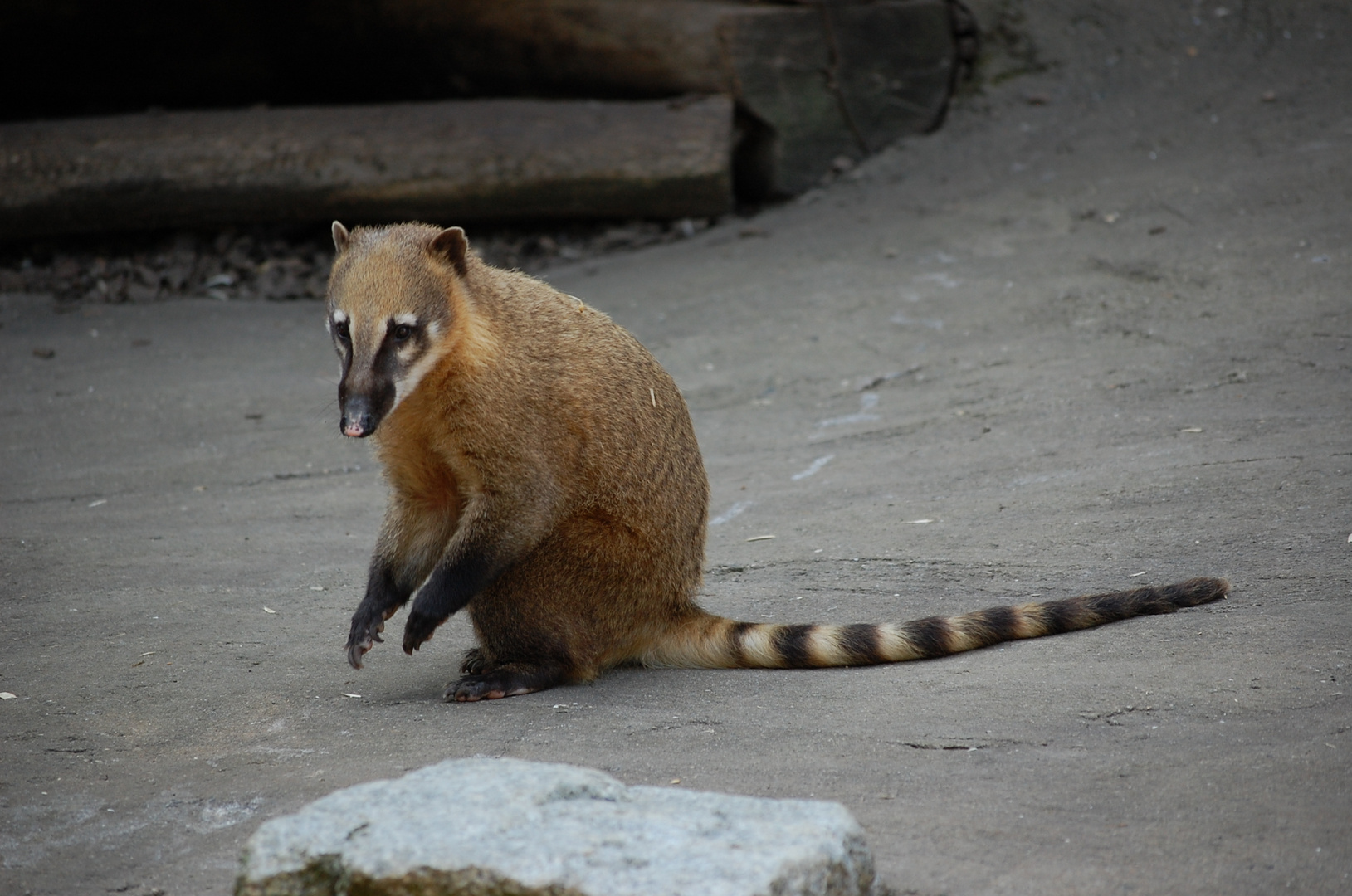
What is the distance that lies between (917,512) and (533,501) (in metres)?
2.03

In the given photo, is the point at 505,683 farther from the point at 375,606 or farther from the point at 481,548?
the point at 375,606

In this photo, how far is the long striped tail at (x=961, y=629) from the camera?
4.02 metres

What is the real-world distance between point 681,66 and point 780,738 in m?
7.48

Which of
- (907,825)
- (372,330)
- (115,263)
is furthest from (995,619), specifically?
(115,263)

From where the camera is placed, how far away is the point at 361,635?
416cm

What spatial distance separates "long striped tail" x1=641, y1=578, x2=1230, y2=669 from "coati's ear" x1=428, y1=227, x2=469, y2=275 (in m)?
1.60

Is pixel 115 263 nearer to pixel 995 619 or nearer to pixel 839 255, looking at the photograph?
pixel 839 255

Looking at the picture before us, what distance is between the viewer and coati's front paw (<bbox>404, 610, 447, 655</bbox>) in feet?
13.3

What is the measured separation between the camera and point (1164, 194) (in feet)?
28.2

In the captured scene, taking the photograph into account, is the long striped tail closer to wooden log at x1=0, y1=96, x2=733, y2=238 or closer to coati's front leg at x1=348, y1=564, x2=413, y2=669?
coati's front leg at x1=348, y1=564, x2=413, y2=669

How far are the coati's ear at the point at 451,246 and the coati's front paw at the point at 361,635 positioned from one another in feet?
3.93

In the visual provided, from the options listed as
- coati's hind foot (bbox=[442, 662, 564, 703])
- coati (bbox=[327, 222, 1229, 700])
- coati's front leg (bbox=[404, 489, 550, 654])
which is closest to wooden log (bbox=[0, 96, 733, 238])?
coati (bbox=[327, 222, 1229, 700])

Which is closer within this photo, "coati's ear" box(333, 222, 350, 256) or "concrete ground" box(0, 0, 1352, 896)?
"concrete ground" box(0, 0, 1352, 896)

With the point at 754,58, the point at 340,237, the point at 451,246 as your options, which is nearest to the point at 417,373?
the point at 451,246
